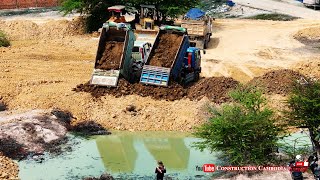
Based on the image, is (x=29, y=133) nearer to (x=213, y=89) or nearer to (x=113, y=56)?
(x=113, y=56)

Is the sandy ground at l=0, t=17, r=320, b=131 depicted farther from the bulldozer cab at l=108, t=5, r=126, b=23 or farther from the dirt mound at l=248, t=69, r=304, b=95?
the dirt mound at l=248, t=69, r=304, b=95

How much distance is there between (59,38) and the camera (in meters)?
38.5

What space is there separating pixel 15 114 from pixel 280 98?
11210 millimetres

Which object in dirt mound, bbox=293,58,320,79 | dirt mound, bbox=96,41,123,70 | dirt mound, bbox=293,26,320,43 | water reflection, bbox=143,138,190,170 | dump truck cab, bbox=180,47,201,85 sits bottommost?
water reflection, bbox=143,138,190,170

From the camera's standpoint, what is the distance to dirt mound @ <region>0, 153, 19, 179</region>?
1823cm

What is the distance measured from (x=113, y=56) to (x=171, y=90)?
3318 millimetres

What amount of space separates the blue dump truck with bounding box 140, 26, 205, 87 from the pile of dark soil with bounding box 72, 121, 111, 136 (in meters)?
3.71

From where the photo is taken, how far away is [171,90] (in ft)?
84.6

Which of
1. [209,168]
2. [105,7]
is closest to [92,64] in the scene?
[105,7]

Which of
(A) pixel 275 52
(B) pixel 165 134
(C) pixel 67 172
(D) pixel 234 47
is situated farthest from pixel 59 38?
(C) pixel 67 172

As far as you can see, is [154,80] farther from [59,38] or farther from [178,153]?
[59,38]

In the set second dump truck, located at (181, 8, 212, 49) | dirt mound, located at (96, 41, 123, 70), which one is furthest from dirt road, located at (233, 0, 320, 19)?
dirt mound, located at (96, 41, 123, 70)

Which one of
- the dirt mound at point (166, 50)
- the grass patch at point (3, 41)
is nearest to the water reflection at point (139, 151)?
the dirt mound at point (166, 50)

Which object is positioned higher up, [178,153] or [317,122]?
[317,122]
